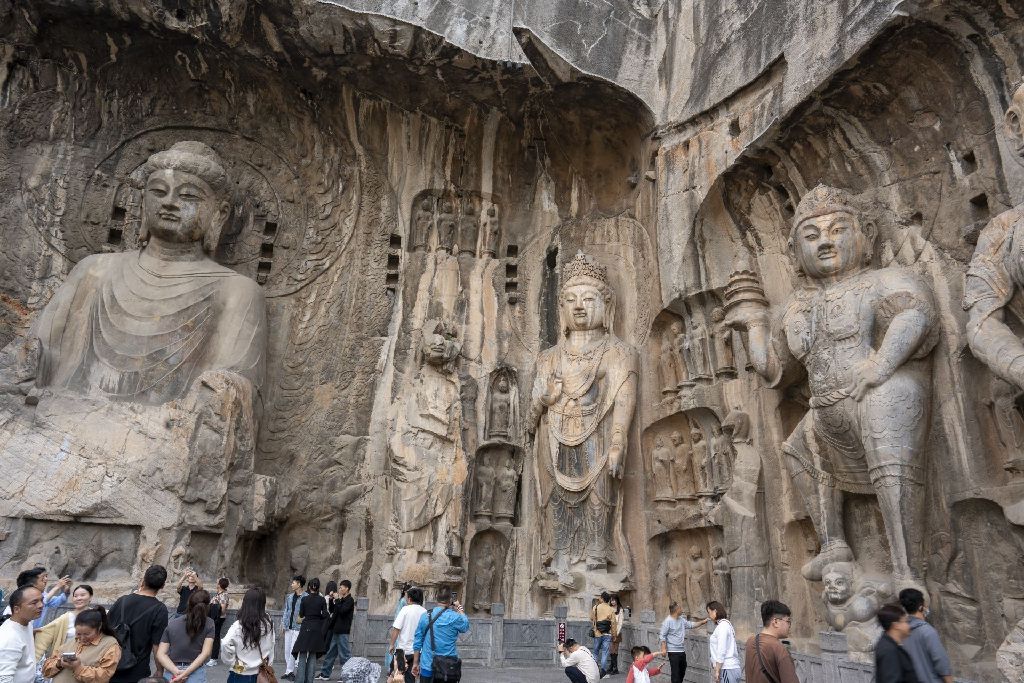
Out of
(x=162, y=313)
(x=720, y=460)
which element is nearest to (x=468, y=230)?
(x=162, y=313)

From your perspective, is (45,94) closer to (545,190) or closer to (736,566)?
(545,190)

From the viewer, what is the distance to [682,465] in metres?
8.41

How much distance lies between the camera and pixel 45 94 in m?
10.1

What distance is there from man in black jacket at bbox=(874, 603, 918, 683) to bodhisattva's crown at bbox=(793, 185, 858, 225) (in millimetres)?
4383

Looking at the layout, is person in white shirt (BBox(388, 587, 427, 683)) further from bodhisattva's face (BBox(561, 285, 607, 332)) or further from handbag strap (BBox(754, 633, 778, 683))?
bodhisattva's face (BBox(561, 285, 607, 332))

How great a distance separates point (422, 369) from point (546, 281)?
6.85 feet

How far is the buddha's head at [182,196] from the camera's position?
9.45 meters

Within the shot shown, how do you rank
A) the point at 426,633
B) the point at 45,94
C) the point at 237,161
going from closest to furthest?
the point at 426,633 < the point at 45,94 < the point at 237,161

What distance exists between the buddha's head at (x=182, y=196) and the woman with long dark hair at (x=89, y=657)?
7199 mm

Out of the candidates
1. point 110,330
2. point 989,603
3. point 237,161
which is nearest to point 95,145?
point 237,161

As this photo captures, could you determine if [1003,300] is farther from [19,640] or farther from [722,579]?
[19,640]

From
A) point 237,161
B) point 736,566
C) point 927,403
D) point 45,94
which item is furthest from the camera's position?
point 237,161

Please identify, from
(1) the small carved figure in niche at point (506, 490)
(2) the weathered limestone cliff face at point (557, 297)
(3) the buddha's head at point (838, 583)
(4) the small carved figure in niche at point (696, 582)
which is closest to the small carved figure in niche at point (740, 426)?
(2) the weathered limestone cliff face at point (557, 297)

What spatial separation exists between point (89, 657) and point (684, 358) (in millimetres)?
6492
